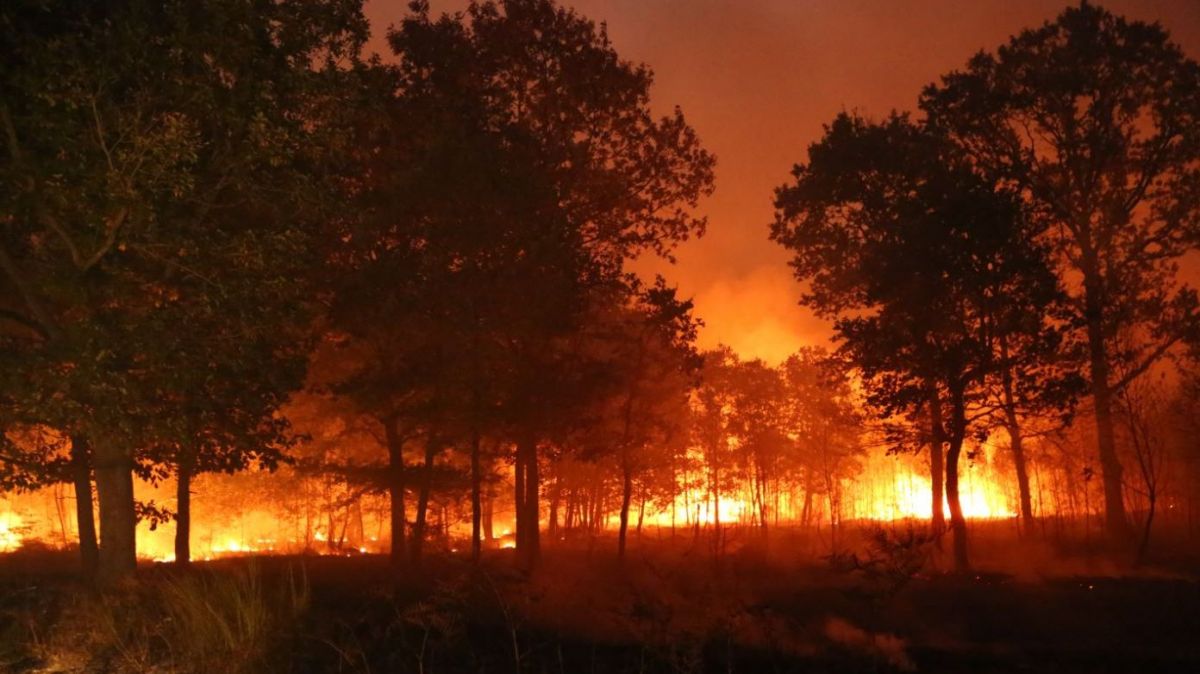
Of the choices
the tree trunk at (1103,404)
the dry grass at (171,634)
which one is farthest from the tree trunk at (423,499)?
the tree trunk at (1103,404)

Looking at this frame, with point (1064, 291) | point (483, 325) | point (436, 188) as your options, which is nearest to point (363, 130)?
point (436, 188)

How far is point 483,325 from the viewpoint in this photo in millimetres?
21484

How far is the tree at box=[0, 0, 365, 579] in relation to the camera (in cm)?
1188

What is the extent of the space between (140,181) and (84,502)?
9.24 m

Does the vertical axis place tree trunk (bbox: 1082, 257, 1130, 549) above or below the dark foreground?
above

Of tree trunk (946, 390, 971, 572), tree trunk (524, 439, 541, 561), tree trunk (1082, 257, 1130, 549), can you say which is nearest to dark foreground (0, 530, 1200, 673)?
tree trunk (524, 439, 541, 561)

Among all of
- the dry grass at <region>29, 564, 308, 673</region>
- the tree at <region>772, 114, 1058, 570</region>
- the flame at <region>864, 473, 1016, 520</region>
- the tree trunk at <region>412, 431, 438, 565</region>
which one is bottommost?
the flame at <region>864, 473, 1016, 520</region>

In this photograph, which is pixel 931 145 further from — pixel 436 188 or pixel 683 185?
pixel 436 188

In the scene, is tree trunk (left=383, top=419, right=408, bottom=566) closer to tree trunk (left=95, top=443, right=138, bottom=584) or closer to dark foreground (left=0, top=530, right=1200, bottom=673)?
dark foreground (left=0, top=530, right=1200, bottom=673)

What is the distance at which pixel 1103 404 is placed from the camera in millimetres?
26219

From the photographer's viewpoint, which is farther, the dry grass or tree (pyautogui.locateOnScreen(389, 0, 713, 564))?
tree (pyautogui.locateOnScreen(389, 0, 713, 564))

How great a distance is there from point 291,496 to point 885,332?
3267 centimetres

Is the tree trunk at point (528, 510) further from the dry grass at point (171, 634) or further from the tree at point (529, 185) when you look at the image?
the dry grass at point (171, 634)

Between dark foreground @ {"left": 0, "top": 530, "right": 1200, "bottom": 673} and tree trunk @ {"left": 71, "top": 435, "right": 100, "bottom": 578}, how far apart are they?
63 centimetres
